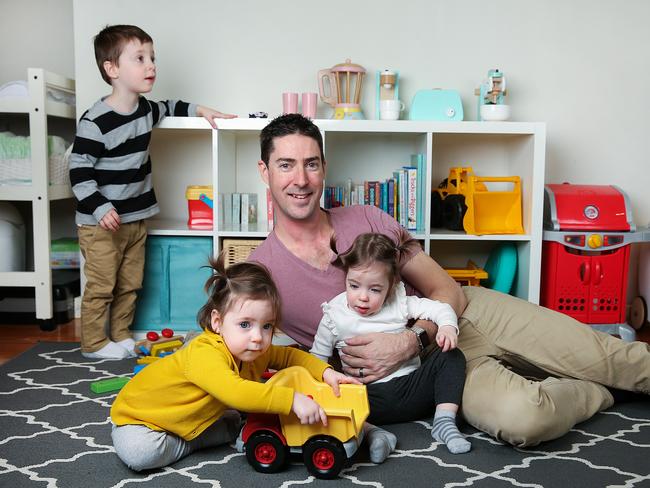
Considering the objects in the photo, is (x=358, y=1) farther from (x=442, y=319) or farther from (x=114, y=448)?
(x=114, y=448)

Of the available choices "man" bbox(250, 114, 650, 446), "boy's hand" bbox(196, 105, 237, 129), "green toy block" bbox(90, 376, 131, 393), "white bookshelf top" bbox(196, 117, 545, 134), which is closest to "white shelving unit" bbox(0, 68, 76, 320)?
"white bookshelf top" bbox(196, 117, 545, 134)

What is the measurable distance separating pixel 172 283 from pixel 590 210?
65.1 inches

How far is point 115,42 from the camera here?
8.71 feet

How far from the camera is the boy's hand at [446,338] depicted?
1810 mm

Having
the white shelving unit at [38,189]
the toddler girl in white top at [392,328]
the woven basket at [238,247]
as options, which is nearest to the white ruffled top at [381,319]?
the toddler girl in white top at [392,328]

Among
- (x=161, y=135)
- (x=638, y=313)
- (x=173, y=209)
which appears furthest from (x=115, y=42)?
(x=638, y=313)

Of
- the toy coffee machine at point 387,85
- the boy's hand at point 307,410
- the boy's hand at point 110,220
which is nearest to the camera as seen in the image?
the boy's hand at point 307,410

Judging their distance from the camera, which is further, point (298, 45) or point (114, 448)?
point (298, 45)

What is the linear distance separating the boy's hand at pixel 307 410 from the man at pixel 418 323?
1.10ft

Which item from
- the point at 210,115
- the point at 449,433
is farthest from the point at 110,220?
the point at 449,433

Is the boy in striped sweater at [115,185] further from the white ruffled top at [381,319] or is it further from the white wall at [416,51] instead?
the white ruffled top at [381,319]

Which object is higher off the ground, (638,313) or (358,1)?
(358,1)

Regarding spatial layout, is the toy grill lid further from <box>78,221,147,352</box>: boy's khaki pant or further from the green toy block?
the green toy block

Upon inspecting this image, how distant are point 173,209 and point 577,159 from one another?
5.81 feet
